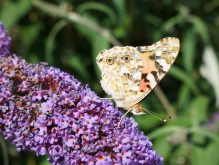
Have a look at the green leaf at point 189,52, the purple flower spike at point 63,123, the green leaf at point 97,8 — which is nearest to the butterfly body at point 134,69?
the purple flower spike at point 63,123

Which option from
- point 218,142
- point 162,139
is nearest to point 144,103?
point 162,139

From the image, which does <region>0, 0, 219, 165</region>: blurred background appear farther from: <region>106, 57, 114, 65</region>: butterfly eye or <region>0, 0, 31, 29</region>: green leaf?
<region>106, 57, 114, 65</region>: butterfly eye

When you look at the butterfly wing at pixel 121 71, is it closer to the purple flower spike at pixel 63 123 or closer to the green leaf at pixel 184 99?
the purple flower spike at pixel 63 123

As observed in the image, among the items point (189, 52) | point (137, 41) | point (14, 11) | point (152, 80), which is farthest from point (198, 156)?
point (14, 11)

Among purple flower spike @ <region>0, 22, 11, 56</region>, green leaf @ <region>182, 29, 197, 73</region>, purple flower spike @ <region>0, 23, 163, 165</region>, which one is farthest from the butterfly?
green leaf @ <region>182, 29, 197, 73</region>

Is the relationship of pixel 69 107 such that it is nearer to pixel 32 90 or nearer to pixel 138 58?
pixel 32 90

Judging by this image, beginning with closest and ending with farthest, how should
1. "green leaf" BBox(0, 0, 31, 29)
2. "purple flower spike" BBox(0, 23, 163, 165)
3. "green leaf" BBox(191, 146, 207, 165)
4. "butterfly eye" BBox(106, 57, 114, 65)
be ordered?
"purple flower spike" BBox(0, 23, 163, 165) → "butterfly eye" BBox(106, 57, 114, 65) → "green leaf" BBox(191, 146, 207, 165) → "green leaf" BBox(0, 0, 31, 29)

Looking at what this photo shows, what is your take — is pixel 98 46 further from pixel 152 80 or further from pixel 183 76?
pixel 152 80
